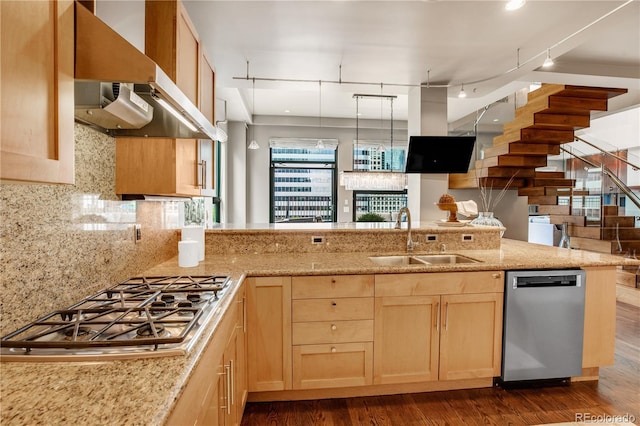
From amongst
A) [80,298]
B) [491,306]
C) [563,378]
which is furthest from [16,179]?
[563,378]

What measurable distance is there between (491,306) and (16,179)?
8.04ft

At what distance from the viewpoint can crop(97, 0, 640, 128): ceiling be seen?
2.72 meters

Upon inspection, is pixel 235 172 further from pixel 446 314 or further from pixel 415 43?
pixel 446 314

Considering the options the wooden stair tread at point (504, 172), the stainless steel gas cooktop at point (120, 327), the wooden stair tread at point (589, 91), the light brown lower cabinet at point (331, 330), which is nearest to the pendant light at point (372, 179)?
the wooden stair tread at point (504, 172)

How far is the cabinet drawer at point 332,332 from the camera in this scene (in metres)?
2.08

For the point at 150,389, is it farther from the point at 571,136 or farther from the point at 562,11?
the point at 571,136

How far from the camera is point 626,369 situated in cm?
261

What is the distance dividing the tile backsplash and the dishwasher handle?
2409 millimetres

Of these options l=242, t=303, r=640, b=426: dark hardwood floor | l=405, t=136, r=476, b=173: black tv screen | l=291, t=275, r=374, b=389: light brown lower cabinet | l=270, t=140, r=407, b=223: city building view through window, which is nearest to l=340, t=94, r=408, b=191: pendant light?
l=405, t=136, r=476, b=173: black tv screen

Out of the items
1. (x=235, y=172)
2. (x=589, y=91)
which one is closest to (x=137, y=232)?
(x=235, y=172)

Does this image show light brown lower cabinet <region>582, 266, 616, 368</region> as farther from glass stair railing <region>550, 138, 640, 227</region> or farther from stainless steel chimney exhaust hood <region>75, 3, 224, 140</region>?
glass stair railing <region>550, 138, 640, 227</region>

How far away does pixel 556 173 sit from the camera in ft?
17.8

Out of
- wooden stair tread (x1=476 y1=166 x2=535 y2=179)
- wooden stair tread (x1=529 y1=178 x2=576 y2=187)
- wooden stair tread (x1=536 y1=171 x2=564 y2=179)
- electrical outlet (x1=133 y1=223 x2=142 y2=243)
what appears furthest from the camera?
wooden stair tread (x1=536 y1=171 x2=564 y2=179)

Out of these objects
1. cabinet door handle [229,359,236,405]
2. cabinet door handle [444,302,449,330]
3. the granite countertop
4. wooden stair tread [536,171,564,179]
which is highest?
wooden stair tread [536,171,564,179]
